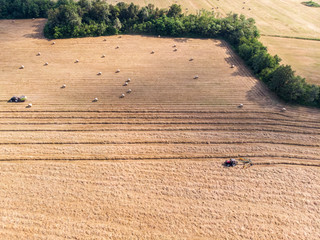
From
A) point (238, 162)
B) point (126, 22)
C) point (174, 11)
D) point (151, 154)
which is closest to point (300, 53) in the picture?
point (174, 11)

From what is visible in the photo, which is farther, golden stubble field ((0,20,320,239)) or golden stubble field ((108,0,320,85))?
golden stubble field ((108,0,320,85))

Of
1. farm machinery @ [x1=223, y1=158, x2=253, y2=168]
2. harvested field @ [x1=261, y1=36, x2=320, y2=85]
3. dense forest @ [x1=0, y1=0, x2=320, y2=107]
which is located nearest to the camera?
farm machinery @ [x1=223, y1=158, x2=253, y2=168]

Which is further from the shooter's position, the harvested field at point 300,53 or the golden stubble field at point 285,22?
the golden stubble field at point 285,22

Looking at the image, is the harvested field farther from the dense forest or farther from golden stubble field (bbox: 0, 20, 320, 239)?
golden stubble field (bbox: 0, 20, 320, 239)

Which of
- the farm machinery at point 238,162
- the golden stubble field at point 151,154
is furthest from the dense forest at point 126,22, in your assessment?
the farm machinery at point 238,162

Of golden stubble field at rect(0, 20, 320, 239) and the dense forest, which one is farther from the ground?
the dense forest

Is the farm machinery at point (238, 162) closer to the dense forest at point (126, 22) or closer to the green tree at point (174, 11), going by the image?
the dense forest at point (126, 22)

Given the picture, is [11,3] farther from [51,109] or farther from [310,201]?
[310,201]

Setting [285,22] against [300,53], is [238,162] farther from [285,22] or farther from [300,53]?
[285,22]

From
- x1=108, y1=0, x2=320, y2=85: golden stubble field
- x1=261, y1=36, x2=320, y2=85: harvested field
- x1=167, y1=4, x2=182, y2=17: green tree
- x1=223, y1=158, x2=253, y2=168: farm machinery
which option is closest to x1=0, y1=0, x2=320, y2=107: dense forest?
x1=167, y1=4, x2=182, y2=17: green tree

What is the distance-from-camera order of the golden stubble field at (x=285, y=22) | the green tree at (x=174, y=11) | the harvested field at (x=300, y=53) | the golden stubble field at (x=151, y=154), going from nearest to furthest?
the golden stubble field at (x=151, y=154)
the harvested field at (x=300, y=53)
the golden stubble field at (x=285, y=22)
the green tree at (x=174, y=11)
